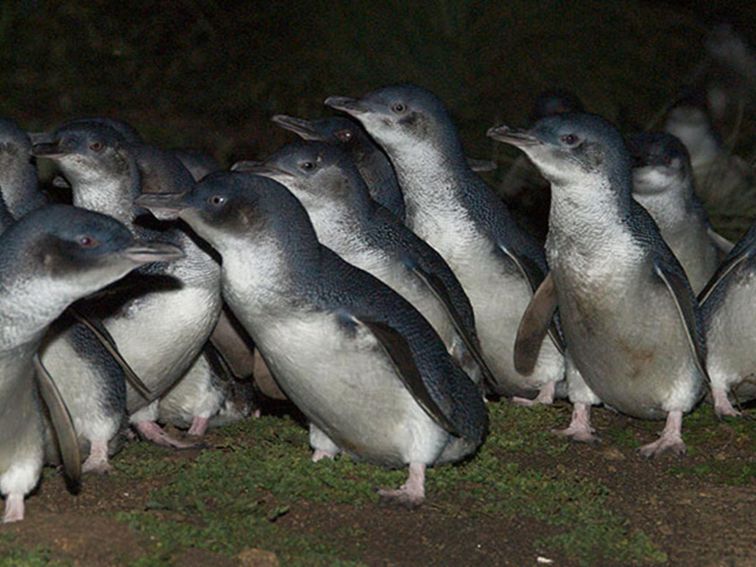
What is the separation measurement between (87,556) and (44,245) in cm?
100

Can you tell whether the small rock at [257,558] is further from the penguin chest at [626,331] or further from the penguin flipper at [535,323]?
the penguin flipper at [535,323]

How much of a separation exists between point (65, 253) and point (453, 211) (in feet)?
8.27

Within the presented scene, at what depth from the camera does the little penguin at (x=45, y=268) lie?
197 inches

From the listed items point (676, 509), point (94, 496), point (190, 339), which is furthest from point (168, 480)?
point (676, 509)

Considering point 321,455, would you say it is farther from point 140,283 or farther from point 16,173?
point 16,173

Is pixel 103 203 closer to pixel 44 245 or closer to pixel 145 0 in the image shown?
pixel 44 245

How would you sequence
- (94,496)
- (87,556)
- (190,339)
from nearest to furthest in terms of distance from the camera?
(87,556), (94,496), (190,339)

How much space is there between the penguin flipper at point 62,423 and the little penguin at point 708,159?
18.4 feet

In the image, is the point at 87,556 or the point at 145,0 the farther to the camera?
the point at 145,0

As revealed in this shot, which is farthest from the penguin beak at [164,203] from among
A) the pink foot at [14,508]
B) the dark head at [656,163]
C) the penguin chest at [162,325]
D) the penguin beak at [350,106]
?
the dark head at [656,163]

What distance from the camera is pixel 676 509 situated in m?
5.85

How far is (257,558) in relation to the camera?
4902 mm

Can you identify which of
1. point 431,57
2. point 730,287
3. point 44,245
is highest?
point 44,245

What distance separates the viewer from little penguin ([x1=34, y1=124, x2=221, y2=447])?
637cm
